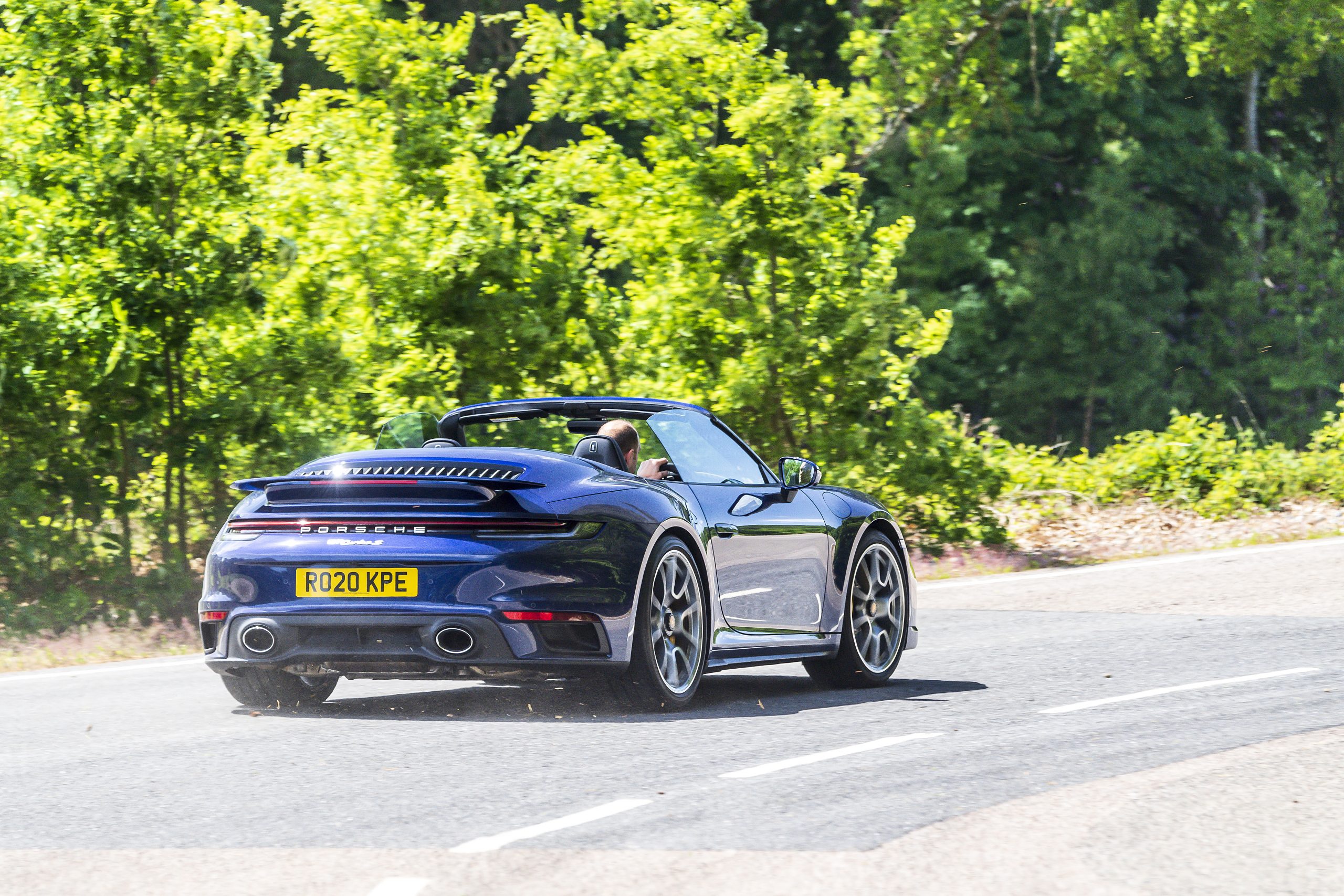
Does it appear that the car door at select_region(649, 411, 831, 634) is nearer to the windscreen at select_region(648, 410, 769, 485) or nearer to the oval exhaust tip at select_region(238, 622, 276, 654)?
the windscreen at select_region(648, 410, 769, 485)

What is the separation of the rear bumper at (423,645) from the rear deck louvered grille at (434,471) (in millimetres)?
583

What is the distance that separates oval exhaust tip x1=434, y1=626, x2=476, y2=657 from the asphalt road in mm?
338

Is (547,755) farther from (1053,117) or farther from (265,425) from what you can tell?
(1053,117)

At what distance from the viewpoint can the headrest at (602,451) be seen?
25.8 feet

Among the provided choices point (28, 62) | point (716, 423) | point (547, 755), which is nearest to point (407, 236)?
point (28, 62)

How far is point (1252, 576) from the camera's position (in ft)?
45.5

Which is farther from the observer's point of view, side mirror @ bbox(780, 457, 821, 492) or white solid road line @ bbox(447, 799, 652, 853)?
side mirror @ bbox(780, 457, 821, 492)

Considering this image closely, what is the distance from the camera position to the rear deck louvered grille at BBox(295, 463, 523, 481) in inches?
291

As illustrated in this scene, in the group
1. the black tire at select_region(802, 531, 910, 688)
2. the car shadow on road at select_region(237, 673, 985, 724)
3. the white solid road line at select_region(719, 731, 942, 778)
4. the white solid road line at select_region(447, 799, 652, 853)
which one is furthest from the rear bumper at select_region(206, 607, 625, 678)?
the black tire at select_region(802, 531, 910, 688)

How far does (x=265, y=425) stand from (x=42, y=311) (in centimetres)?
178

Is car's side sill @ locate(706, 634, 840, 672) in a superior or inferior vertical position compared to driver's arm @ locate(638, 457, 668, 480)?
inferior

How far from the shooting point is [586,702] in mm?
8148

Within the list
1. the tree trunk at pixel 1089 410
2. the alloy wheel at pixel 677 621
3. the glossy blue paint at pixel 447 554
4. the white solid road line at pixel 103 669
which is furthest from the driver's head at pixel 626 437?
the tree trunk at pixel 1089 410

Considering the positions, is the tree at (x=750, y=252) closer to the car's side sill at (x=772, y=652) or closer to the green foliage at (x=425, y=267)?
the green foliage at (x=425, y=267)
